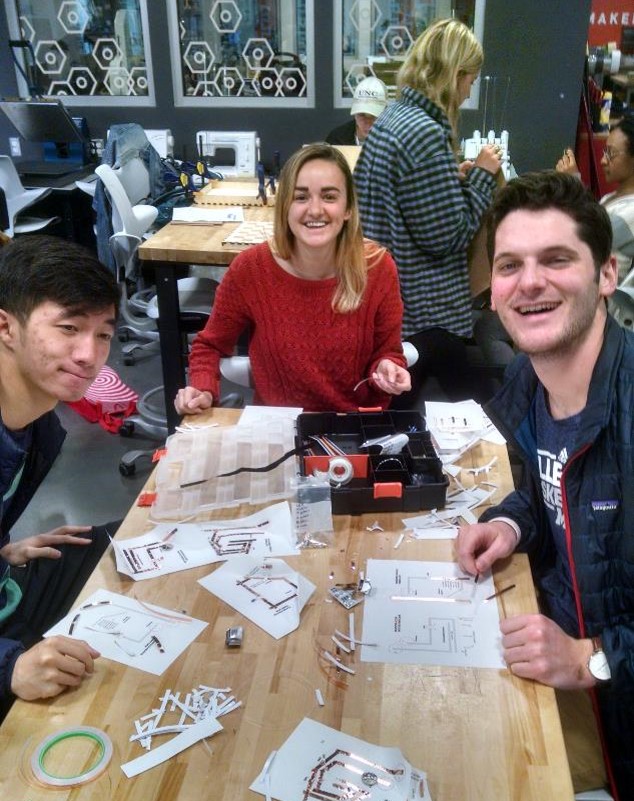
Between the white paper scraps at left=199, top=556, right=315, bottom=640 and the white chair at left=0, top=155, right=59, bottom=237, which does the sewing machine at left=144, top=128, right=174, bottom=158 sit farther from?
the white paper scraps at left=199, top=556, right=315, bottom=640

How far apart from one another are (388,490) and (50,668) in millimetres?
683

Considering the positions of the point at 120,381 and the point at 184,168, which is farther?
the point at 184,168

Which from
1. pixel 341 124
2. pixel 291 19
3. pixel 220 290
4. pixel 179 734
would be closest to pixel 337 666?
pixel 179 734

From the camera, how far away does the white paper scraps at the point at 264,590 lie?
3.84 ft

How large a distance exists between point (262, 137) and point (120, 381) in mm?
2610

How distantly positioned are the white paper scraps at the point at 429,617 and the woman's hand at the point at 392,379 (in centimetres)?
70

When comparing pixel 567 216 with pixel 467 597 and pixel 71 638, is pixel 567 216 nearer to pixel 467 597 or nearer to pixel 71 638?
pixel 467 597

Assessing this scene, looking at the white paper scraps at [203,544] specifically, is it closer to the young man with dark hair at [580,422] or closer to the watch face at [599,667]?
the young man with dark hair at [580,422]

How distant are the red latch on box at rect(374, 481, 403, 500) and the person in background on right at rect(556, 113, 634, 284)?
153 cm

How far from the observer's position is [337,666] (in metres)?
1.08

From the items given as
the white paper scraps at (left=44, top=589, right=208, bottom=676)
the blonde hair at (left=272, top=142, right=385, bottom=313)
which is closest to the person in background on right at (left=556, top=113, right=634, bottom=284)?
the blonde hair at (left=272, top=142, right=385, bottom=313)

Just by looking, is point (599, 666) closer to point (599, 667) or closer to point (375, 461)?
point (599, 667)

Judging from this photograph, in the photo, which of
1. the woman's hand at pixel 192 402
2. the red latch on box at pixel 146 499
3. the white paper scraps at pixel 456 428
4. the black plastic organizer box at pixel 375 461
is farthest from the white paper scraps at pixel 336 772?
the woman's hand at pixel 192 402

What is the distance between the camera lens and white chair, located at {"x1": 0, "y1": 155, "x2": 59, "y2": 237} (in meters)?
4.41
